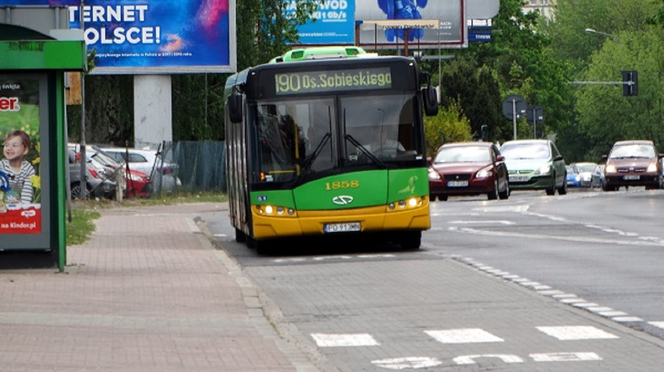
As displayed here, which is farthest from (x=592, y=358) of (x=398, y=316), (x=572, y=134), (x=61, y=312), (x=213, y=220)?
(x=572, y=134)

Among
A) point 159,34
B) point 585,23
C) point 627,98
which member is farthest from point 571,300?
point 585,23

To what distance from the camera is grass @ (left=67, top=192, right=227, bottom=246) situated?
2852cm

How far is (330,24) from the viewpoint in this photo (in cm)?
7362

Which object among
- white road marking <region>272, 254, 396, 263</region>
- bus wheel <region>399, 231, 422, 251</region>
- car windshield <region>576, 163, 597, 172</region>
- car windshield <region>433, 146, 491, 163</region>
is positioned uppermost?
car windshield <region>433, 146, 491, 163</region>

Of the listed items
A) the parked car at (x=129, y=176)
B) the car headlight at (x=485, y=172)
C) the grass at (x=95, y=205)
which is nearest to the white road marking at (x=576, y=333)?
the grass at (x=95, y=205)

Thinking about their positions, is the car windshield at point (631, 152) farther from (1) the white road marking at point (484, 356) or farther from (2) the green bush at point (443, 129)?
(1) the white road marking at point (484, 356)

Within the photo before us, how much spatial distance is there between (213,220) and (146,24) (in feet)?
63.9

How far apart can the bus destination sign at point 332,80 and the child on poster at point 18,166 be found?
5102 millimetres

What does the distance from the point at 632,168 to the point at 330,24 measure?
19.1 m

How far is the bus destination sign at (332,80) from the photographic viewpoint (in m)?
23.4

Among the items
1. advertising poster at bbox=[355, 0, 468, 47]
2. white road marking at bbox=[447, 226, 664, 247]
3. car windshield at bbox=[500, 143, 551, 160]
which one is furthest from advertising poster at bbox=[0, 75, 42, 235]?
advertising poster at bbox=[355, 0, 468, 47]

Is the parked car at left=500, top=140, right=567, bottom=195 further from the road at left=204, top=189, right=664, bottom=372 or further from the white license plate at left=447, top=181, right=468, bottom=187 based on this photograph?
the road at left=204, top=189, right=664, bottom=372

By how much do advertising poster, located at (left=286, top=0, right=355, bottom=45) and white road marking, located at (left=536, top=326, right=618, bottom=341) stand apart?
6033 centimetres

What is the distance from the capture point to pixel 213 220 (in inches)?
1465
